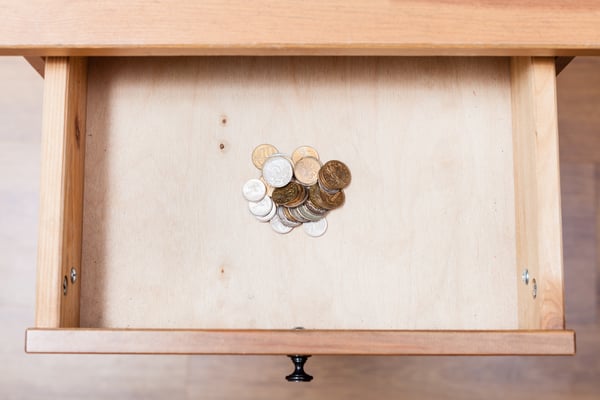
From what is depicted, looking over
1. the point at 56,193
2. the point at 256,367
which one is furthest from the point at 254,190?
the point at 256,367

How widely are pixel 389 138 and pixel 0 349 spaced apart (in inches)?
33.1

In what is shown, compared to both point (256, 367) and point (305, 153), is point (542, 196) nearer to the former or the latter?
point (305, 153)

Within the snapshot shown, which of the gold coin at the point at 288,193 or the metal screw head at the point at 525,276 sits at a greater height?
the gold coin at the point at 288,193

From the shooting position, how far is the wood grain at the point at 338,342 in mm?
662

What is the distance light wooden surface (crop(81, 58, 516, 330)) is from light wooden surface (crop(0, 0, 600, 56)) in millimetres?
213

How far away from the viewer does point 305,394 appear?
1275mm

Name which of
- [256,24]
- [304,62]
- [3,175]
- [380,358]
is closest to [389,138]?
[304,62]

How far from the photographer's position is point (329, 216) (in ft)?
2.81

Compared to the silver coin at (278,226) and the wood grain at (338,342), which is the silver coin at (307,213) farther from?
the wood grain at (338,342)

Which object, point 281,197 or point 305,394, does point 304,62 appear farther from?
point 305,394

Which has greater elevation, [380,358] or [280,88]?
[280,88]

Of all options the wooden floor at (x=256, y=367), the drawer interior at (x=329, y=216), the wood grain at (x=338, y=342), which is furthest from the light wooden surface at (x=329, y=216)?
the wooden floor at (x=256, y=367)

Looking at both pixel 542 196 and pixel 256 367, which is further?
pixel 256 367

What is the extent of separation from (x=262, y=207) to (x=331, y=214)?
0.08 metres
